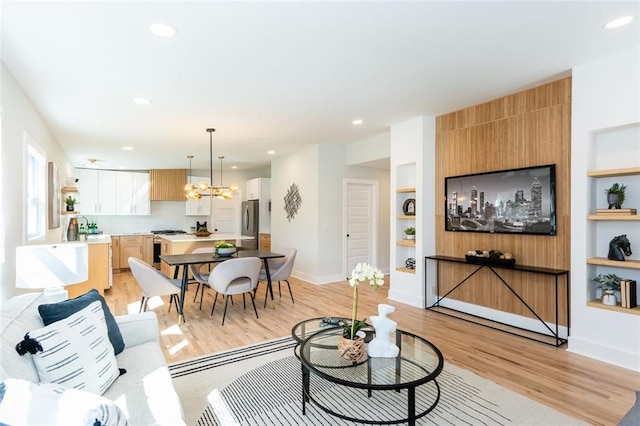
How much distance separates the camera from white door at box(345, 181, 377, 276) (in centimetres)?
676

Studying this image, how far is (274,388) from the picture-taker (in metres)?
2.52

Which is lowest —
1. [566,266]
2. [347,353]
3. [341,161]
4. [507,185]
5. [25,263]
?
[347,353]

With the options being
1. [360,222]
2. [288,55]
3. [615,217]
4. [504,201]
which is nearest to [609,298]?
[615,217]

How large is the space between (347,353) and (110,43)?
279 cm

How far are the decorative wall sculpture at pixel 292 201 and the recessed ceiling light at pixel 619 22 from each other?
5.16 meters

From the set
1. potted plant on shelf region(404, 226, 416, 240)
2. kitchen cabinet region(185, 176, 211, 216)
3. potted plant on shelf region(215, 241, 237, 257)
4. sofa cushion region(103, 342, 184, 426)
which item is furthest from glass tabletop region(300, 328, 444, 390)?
kitchen cabinet region(185, 176, 211, 216)

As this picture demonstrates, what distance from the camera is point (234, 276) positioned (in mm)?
4016

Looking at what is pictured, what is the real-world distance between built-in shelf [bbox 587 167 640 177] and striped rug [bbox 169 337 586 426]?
6.75 feet

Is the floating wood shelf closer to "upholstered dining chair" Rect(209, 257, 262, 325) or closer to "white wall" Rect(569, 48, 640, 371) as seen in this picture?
"white wall" Rect(569, 48, 640, 371)

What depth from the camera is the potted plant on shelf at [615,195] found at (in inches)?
119

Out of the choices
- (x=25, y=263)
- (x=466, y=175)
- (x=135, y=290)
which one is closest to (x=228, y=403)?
(x=25, y=263)

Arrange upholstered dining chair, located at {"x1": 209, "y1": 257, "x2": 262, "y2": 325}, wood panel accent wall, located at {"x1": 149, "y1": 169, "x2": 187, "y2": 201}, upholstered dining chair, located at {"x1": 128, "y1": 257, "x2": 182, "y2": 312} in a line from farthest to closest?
wood panel accent wall, located at {"x1": 149, "y1": 169, "x2": 187, "y2": 201}
upholstered dining chair, located at {"x1": 209, "y1": 257, "x2": 262, "y2": 325}
upholstered dining chair, located at {"x1": 128, "y1": 257, "x2": 182, "y2": 312}

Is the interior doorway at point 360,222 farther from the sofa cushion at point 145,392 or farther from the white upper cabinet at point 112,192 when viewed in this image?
the white upper cabinet at point 112,192

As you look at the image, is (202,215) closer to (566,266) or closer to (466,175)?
(466,175)
